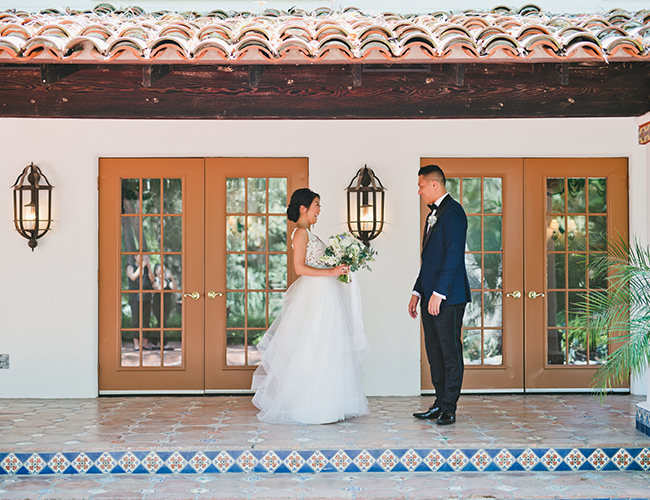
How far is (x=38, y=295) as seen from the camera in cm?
573

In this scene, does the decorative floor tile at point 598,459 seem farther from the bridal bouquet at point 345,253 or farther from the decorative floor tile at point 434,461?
the bridal bouquet at point 345,253

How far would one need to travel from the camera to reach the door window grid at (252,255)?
19.3 feet

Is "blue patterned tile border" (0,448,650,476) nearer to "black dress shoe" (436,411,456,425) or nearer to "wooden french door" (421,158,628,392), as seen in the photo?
"black dress shoe" (436,411,456,425)

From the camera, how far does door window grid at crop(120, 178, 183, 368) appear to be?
585 centimetres

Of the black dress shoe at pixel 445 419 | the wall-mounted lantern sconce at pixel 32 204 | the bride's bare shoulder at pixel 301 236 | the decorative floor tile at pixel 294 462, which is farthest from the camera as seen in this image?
the wall-mounted lantern sconce at pixel 32 204

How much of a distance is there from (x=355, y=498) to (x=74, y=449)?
75.7 inches

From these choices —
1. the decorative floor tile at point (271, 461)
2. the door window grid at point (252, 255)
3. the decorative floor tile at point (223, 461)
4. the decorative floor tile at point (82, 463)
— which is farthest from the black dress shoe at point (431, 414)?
the decorative floor tile at point (82, 463)

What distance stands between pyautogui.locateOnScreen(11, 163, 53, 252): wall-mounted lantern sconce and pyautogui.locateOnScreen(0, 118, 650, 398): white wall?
0.30 ft

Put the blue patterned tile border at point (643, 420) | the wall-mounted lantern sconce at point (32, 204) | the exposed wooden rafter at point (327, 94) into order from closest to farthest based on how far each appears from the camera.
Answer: the blue patterned tile border at point (643, 420), the exposed wooden rafter at point (327, 94), the wall-mounted lantern sconce at point (32, 204)

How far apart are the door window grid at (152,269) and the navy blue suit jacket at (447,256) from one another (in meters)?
2.53

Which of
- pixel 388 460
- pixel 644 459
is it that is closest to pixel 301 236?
pixel 388 460

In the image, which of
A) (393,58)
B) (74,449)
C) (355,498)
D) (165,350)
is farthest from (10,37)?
(355,498)

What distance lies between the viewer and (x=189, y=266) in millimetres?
5840

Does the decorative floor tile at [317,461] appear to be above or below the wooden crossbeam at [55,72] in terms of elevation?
below
